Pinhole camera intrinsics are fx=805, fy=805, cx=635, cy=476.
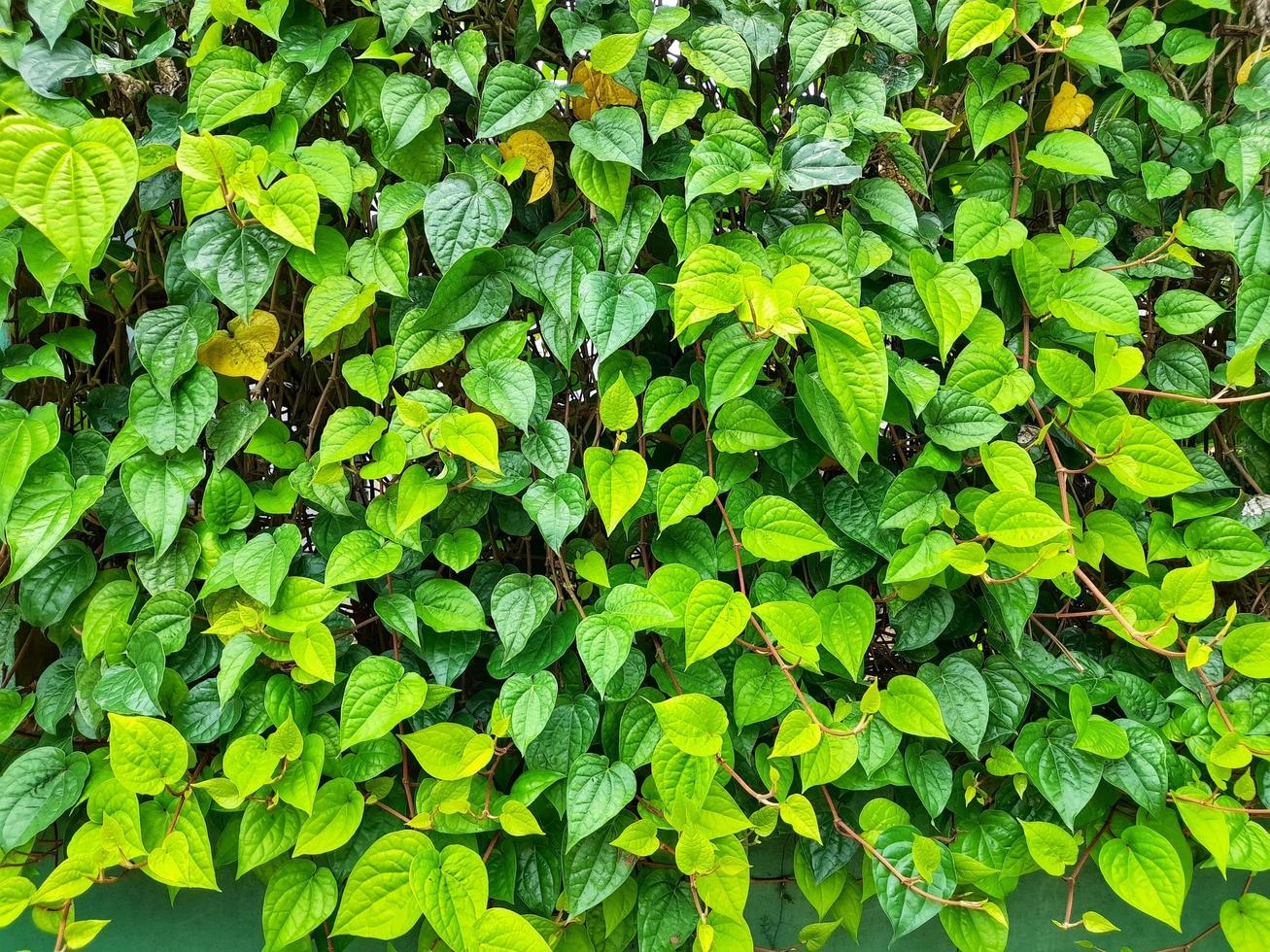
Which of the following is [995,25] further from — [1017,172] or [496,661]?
[496,661]

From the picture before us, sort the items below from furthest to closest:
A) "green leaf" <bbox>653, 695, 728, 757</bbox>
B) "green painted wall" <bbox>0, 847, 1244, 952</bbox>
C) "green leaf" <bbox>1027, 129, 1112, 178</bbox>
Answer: "green painted wall" <bbox>0, 847, 1244, 952</bbox>, "green leaf" <bbox>1027, 129, 1112, 178</bbox>, "green leaf" <bbox>653, 695, 728, 757</bbox>

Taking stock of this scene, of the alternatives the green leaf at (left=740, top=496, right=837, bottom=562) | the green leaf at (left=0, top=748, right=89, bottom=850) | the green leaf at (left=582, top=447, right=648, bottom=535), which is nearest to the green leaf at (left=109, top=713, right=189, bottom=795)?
the green leaf at (left=0, top=748, right=89, bottom=850)

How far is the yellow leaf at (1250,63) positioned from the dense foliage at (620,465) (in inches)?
0.7

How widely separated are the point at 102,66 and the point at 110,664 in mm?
686

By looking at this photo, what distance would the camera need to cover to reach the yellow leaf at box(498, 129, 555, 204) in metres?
0.94

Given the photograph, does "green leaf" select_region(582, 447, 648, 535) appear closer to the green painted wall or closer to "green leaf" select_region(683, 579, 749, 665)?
"green leaf" select_region(683, 579, 749, 665)

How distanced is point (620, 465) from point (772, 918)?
69cm

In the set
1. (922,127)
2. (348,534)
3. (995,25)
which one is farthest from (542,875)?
(995,25)

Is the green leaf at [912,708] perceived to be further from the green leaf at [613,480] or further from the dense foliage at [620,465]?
the green leaf at [613,480]

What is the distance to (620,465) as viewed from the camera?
36.6 inches

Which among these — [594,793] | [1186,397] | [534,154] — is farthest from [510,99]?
[1186,397]

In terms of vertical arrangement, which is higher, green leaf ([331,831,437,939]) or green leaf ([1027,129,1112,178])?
green leaf ([1027,129,1112,178])

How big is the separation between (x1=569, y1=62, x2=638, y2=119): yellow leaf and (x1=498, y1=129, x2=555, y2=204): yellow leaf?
0.23 ft

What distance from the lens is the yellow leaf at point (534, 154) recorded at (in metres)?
0.94
